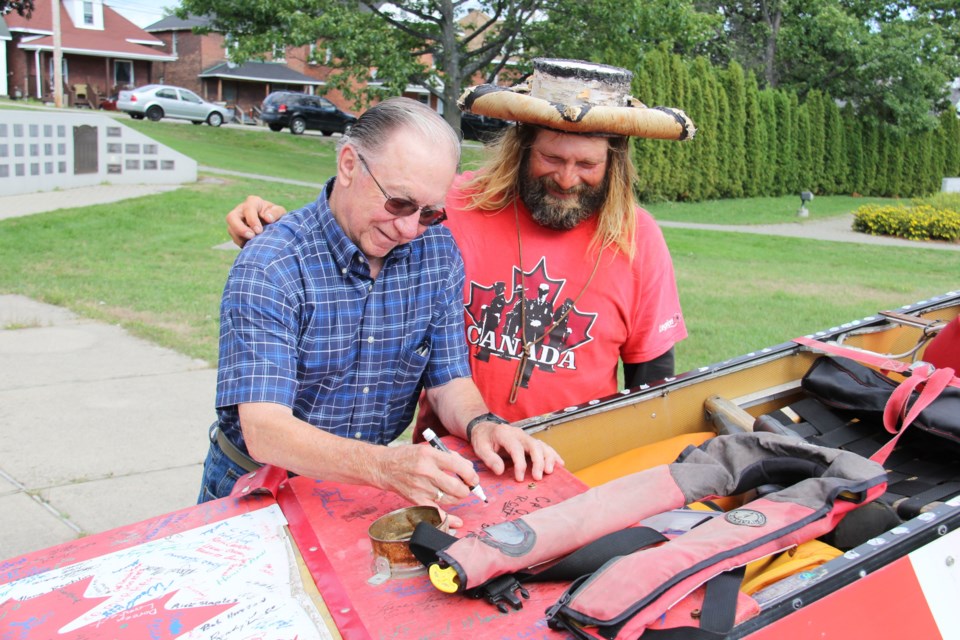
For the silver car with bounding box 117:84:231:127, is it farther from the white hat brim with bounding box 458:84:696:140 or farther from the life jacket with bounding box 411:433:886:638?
the life jacket with bounding box 411:433:886:638

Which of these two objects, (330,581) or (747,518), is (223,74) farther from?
(747,518)

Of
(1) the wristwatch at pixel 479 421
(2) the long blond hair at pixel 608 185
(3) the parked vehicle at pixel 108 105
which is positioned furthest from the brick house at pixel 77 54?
(1) the wristwatch at pixel 479 421

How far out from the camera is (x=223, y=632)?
174 centimetres

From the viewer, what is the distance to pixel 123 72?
48.6 m

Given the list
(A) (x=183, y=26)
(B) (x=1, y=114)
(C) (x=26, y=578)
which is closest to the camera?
(C) (x=26, y=578)

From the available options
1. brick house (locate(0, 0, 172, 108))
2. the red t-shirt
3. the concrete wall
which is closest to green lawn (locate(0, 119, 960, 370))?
the concrete wall

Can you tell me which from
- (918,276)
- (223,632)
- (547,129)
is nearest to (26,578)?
(223,632)

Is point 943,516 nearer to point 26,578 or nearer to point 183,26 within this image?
point 26,578

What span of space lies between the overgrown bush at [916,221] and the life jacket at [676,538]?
1556 cm

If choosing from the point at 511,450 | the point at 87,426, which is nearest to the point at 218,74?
the point at 87,426

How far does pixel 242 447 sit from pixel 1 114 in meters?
12.6

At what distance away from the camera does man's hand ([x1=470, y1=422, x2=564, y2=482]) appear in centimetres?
242

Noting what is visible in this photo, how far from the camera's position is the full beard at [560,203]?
2.89 meters

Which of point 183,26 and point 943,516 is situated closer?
point 943,516
